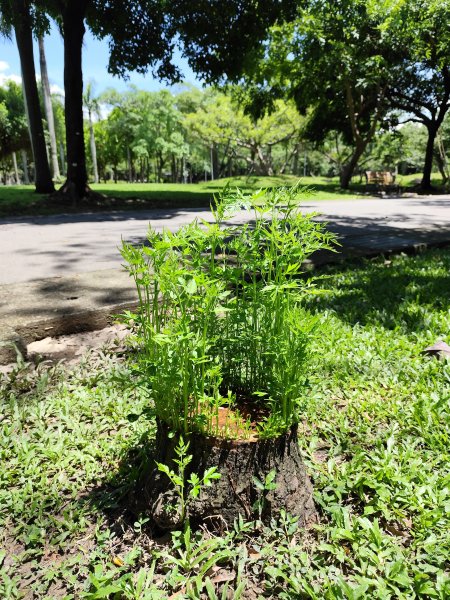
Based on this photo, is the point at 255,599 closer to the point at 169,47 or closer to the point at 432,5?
the point at 169,47

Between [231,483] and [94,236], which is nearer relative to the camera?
[231,483]

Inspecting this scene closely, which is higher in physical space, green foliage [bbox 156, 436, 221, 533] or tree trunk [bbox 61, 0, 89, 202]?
tree trunk [bbox 61, 0, 89, 202]

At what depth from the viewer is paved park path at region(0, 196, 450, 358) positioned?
3.22 meters

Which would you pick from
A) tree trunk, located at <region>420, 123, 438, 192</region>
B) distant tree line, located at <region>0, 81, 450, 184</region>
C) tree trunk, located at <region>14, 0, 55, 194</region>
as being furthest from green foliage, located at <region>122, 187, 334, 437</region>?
tree trunk, located at <region>420, 123, 438, 192</region>

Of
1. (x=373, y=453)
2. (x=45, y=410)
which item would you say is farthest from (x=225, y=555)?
(x=45, y=410)

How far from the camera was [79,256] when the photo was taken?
5.50m

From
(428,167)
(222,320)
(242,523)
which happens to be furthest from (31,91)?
(428,167)

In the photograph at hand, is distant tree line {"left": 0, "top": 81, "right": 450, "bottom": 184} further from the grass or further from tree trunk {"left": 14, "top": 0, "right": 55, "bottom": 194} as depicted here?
the grass

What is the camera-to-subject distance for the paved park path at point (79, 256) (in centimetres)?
322

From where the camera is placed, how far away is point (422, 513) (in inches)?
67.4

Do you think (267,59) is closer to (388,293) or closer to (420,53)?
(420,53)

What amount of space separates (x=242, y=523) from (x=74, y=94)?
13.0m

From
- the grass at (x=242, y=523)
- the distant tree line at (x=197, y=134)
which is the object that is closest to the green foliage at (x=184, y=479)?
the grass at (x=242, y=523)

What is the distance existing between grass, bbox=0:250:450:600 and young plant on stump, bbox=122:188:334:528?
114mm
